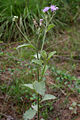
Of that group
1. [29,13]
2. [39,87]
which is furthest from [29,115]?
[29,13]

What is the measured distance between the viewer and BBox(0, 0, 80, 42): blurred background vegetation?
3.00 metres

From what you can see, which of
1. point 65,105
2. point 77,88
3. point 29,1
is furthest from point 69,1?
point 65,105

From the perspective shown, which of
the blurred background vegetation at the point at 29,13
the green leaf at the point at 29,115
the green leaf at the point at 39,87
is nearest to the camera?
the green leaf at the point at 39,87

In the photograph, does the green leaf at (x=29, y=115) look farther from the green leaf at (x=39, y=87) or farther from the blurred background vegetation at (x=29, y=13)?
the blurred background vegetation at (x=29, y=13)

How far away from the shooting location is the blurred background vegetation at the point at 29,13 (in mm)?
3004

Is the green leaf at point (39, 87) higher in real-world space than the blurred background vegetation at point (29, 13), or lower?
lower

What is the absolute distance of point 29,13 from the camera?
118 inches

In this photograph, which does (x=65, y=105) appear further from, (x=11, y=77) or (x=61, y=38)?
(x=61, y=38)

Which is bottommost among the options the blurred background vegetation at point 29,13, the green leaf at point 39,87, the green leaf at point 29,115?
the green leaf at point 29,115

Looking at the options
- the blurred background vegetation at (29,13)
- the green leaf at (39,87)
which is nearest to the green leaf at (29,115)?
the green leaf at (39,87)

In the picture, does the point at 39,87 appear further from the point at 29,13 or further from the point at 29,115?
the point at 29,13

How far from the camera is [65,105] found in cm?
155

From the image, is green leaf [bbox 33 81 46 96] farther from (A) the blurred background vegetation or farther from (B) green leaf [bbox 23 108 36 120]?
(A) the blurred background vegetation

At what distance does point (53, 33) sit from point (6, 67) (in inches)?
49.1
